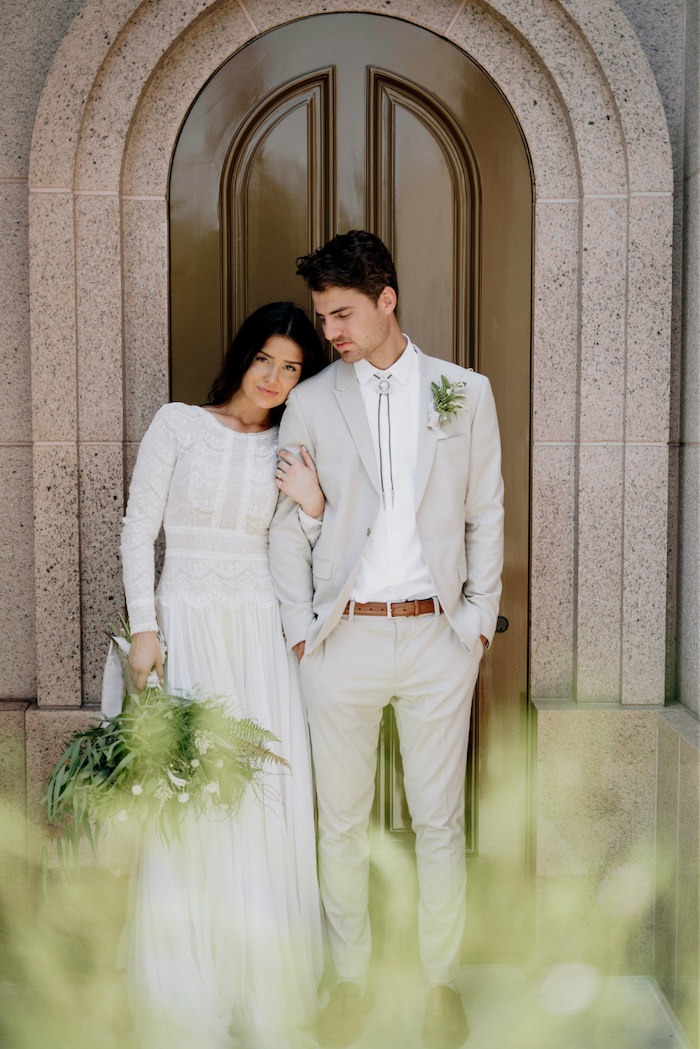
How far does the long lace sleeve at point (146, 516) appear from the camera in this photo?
3.35 metres

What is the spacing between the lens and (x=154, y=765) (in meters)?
3.05

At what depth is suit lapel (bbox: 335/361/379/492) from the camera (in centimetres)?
341

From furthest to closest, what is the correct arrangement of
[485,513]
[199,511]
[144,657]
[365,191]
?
[365,191] → [485,513] → [199,511] → [144,657]

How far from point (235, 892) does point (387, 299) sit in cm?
218

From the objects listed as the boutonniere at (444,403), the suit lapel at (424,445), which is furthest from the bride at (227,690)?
the boutonniere at (444,403)

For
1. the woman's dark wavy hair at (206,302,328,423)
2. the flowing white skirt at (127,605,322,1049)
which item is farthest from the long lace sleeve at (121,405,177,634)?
the woman's dark wavy hair at (206,302,328,423)

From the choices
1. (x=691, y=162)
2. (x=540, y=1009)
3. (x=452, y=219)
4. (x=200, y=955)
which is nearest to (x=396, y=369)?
(x=452, y=219)

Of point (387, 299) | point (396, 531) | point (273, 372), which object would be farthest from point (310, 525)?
point (387, 299)

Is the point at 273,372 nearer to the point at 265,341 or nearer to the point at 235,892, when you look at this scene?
the point at 265,341

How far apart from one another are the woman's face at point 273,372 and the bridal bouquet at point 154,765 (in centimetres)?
110

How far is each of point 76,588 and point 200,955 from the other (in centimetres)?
144

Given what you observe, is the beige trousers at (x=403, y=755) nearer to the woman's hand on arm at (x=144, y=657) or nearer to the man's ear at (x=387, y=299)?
the woman's hand on arm at (x=144, y=657)

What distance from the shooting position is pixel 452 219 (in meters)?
3.89

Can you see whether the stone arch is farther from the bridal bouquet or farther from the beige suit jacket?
the bridal bouquet
